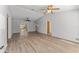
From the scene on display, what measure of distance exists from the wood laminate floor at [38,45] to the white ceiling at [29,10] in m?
0.25

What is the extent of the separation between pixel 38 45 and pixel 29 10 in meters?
0.46

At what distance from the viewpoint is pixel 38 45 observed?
190cm

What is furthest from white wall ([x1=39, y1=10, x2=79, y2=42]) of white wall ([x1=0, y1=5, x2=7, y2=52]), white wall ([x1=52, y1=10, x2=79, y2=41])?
white wall ([x1=0, y1=5, x2=7, y2=52])

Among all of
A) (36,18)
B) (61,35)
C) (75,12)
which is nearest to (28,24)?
(36,18)

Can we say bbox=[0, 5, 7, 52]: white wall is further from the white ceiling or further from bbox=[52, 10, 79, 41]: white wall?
bbox=[52, 10, 79, 41]: white wall

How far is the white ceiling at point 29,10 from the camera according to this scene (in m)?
1.83

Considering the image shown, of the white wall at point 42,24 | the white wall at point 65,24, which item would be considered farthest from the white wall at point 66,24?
the white wall at point 42,24

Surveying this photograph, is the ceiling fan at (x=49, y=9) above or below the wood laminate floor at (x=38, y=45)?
above

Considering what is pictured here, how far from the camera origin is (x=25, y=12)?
1917 millimetres

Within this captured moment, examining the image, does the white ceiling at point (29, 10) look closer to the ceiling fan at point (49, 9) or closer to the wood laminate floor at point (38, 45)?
the ceiling fan at point (49, 9)

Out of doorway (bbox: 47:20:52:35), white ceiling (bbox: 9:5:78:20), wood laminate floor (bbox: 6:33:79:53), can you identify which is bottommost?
wood laminate floor (bbox: 6:33:79:53)

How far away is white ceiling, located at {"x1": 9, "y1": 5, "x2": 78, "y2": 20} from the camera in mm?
1826

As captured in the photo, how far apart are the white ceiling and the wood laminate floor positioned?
0.25 meters

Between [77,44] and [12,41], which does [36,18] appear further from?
[77,44]
